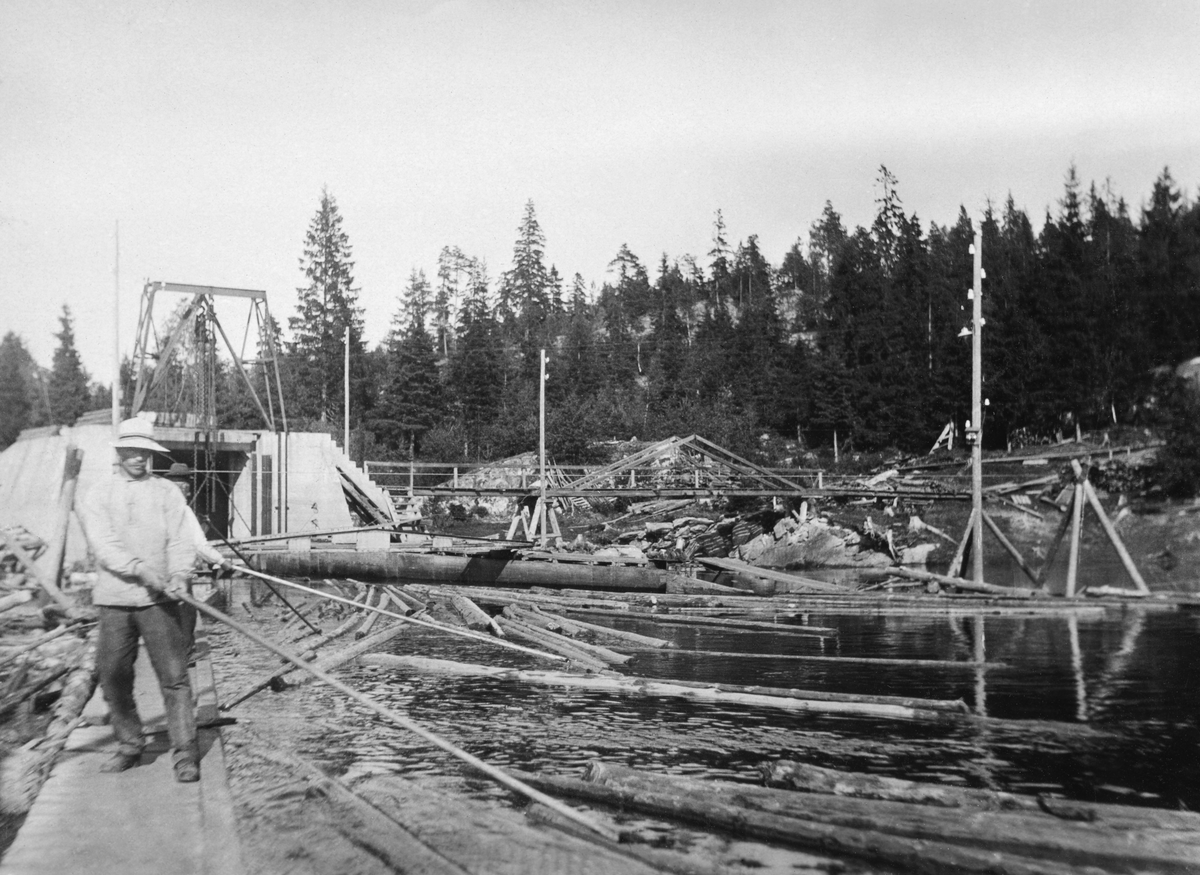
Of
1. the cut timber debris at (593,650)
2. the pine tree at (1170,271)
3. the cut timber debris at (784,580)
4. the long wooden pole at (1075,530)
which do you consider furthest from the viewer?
the cut timber debris at (784,580)

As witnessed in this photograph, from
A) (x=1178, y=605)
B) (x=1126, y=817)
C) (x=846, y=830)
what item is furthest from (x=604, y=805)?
(x=1178, y=605)

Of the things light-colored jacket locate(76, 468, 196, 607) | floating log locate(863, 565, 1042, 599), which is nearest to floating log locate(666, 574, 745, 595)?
floating log locate(863, 565, 1042, 599)

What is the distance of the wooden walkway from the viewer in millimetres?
4855

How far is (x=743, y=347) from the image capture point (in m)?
78.1

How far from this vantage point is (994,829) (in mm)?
5785

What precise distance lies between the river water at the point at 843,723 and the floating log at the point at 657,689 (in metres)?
0.12

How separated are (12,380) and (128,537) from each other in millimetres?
11651

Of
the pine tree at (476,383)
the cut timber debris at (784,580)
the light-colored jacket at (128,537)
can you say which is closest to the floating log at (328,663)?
the light-colored jacket at (128,537)

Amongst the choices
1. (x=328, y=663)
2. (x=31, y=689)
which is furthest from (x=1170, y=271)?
(x=31, y=689)

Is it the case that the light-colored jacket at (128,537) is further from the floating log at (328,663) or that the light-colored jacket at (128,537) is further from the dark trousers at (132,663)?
the floating log at (328,663)

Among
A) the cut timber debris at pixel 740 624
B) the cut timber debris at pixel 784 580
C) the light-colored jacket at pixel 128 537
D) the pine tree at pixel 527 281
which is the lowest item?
the cut timber debris at pixel 740 624

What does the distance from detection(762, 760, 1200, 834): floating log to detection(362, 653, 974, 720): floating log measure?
10.8 ft

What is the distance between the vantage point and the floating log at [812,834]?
536 cm

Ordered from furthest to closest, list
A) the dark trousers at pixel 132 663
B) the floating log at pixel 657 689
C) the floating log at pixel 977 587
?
1. the floating log at pixel 977 587
2. the floating log at pixel 657 689
3. the dark trousers at pixel 132 663
